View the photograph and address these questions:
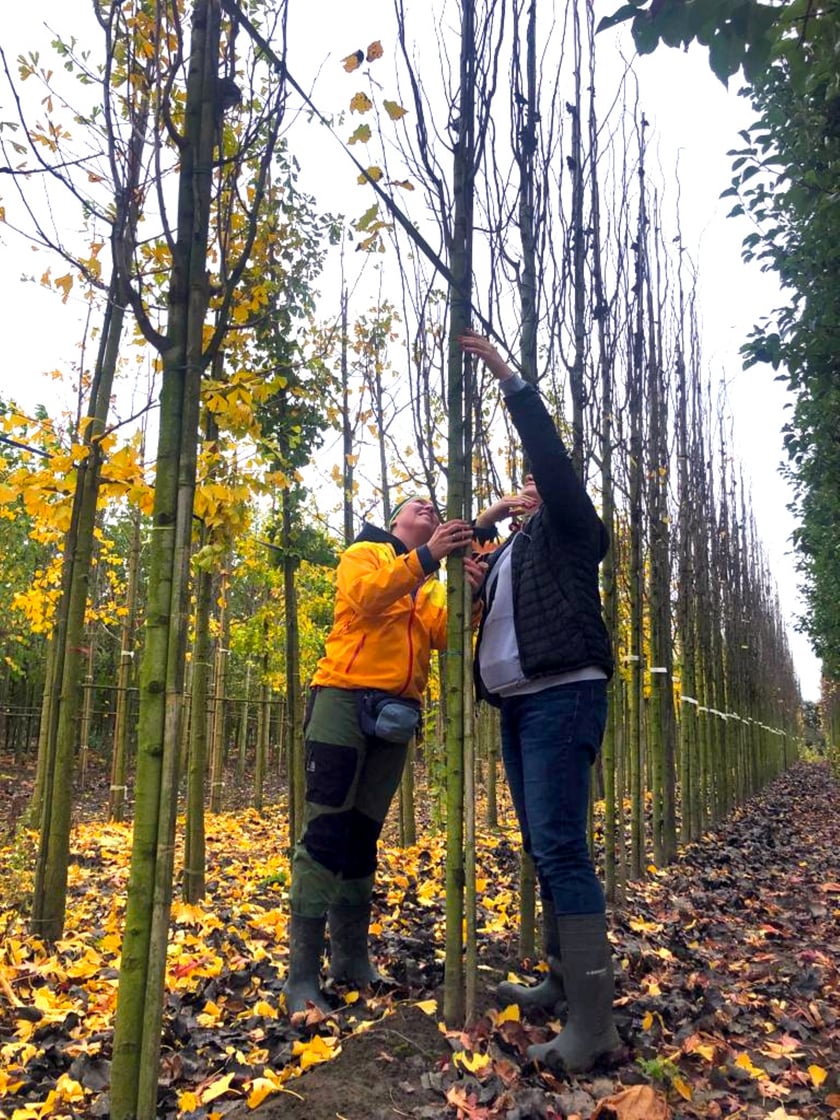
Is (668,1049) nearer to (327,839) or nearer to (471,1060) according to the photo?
(471,1060)

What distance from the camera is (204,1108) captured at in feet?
7.11

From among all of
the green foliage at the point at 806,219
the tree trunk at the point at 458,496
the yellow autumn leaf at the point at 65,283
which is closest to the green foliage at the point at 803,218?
the green foliage at the point at 806,219

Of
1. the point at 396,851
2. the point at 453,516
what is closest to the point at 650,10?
the point at 453,516

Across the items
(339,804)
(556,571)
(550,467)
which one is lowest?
(339,804)

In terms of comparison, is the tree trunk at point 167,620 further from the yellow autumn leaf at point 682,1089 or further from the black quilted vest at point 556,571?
the yellow autumn leaf at point 682,1089

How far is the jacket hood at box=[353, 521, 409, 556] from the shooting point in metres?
3.31

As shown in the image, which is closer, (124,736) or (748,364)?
(748,364)

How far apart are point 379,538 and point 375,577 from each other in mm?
484

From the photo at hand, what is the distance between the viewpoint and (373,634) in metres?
3.10

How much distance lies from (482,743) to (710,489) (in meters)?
6.92

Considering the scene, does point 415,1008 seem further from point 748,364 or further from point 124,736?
point 124,736

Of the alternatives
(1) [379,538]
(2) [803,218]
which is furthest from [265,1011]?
(2) [803,218]

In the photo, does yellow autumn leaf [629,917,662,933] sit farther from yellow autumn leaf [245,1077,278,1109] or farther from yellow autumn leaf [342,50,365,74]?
yellow autumn leaf [342,50,365,74]

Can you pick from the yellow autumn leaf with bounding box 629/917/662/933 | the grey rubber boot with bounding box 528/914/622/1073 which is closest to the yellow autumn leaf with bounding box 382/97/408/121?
the grey rubber boot with bounding box 528/914/622/1073
